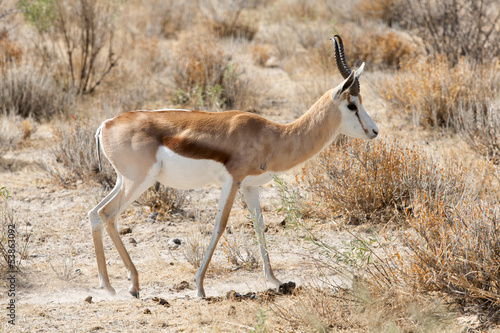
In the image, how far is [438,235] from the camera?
462 centimetres

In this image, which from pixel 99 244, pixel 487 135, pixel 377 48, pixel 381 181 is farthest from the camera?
pixel 377 48

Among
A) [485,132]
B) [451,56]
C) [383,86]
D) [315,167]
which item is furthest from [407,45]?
[315,167]

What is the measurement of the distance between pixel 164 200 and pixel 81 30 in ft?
20.1

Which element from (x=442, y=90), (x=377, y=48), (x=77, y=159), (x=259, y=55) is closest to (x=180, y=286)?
(x=77, y=159)

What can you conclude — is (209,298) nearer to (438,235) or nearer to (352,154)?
(438,235)

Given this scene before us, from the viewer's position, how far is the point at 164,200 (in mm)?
7234

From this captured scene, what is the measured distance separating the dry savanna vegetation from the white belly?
0.74 m

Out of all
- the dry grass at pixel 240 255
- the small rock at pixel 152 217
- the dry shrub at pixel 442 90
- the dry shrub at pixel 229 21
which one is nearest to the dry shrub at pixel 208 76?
the dry shrub at pixel 442 90

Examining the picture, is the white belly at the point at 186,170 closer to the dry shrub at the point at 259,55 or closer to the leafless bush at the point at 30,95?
the leafless bush at the point at 30,95

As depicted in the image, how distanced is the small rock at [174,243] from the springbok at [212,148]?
1263 mm

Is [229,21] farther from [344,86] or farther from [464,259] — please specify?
[464,259]

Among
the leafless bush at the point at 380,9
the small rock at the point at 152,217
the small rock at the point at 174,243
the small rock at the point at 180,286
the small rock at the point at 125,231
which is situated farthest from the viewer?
the leafless bush at the point at 380,9

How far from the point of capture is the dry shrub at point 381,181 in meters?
6.51

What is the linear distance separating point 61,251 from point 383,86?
651 cm
